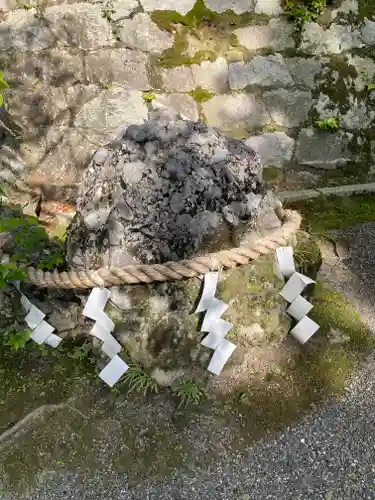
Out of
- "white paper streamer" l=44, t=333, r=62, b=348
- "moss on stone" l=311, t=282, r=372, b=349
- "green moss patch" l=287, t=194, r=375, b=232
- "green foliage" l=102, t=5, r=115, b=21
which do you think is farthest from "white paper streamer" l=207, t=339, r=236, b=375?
"green foliage" l=102, t=5, r=115, b=21

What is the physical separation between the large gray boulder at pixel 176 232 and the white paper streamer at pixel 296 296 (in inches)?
1.8

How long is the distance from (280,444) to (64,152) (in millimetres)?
2363

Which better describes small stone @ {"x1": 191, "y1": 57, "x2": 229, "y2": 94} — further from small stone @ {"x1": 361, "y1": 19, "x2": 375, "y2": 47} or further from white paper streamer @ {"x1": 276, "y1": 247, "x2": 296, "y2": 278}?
white paper streamer @ {"x1": 276, "y1": 247, "x2": 296, "y2": 278}

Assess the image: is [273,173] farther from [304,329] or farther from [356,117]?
[304,329]

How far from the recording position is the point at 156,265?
193 centimetres

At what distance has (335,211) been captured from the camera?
3262mm

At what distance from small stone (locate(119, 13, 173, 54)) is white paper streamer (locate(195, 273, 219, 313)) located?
78.6 inches

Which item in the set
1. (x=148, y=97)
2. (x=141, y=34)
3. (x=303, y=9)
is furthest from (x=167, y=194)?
(x=303, y=9)

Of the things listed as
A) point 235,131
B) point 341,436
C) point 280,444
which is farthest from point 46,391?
point 235,131

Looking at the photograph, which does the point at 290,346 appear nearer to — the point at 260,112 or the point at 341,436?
the point at 341,436

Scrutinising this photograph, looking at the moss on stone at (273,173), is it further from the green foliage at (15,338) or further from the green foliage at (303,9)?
the green foliage at (15,338)

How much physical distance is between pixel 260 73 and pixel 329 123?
0.57m

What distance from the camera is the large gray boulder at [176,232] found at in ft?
6.55

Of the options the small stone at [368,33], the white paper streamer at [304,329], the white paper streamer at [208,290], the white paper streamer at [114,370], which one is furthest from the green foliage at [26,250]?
the small stone at [368,33]
